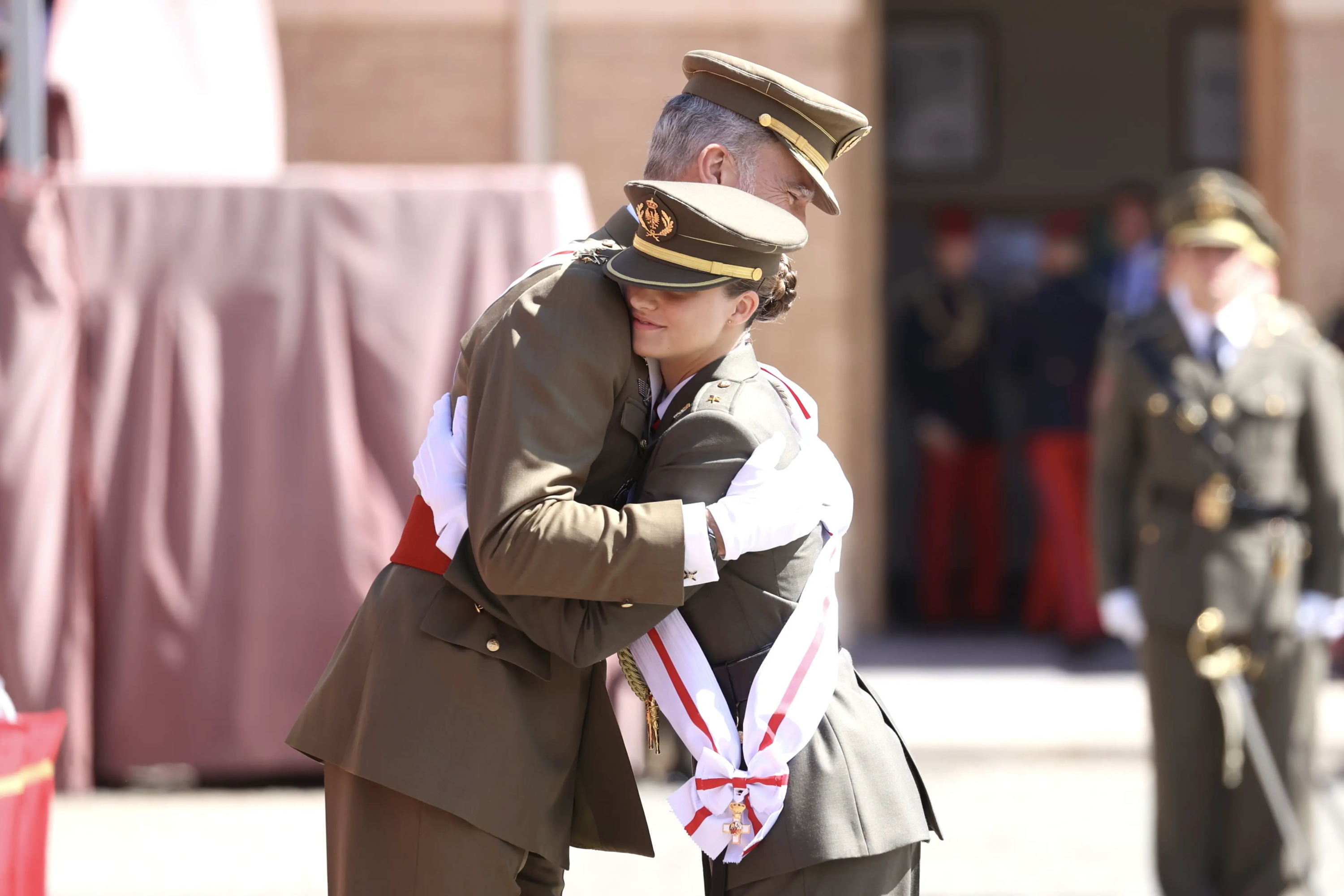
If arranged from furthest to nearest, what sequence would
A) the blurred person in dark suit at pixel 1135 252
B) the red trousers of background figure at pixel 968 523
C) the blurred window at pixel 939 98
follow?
the blurred window at pixel 939 98
the red trousers of background figure at pixel 968 523
the blurred person in dark suit at pixel 1135 252

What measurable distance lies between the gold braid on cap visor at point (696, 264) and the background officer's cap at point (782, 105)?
0.19m

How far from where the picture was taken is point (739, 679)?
2.25 metres

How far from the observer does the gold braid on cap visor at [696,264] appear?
7.18 ft

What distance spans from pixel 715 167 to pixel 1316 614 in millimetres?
2687

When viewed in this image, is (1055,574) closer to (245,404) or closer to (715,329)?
(245,404)

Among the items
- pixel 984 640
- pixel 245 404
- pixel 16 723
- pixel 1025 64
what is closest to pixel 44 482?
pixel 245 404

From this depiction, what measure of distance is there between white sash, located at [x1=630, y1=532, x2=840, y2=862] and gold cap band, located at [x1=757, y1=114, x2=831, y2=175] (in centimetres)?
63

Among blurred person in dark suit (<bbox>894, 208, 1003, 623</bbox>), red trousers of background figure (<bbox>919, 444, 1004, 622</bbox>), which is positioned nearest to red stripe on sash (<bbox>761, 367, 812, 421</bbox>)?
blurred person in dark suit (<bbox>894, 208, 1003, 623</bbox>)

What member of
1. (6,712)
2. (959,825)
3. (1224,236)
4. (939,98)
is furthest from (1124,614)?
(939,98)

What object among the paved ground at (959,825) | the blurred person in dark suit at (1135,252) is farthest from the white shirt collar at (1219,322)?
the blurred person in dark suit at (1135,252)

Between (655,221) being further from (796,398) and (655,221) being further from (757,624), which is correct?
(757,624)

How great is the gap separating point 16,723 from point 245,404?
11.0ft

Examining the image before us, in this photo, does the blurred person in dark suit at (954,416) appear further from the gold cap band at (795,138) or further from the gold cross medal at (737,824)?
the gold cross medal at (737,824)

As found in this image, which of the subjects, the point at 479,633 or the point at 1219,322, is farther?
the point at 1219,322
